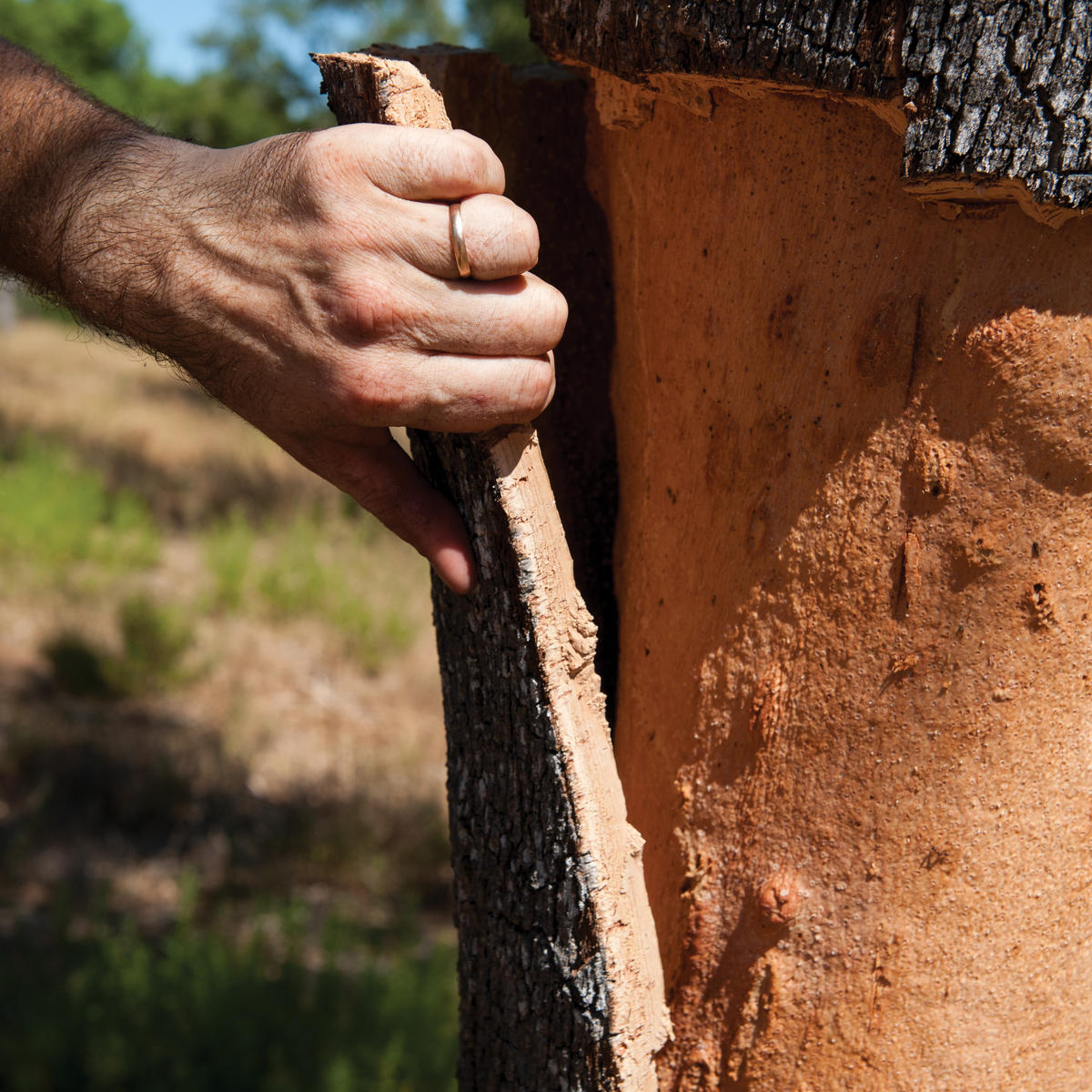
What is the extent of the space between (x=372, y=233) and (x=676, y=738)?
742 millimetres

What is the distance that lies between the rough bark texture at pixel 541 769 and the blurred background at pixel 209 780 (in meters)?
0.76

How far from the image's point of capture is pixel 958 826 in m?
1.14

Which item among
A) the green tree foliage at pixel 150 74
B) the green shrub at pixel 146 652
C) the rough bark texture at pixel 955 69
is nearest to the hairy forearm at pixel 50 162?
the rough bark texture at pixel 955 69

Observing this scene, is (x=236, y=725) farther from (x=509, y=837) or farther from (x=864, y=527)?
(x=864, y=527)

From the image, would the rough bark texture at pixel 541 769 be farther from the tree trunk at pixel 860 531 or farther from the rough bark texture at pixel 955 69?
the rough bark texture at pixel 955 69

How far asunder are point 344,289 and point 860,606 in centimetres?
66

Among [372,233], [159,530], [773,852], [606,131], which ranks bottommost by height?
[159,530]

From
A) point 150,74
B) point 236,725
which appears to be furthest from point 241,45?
point 236,725

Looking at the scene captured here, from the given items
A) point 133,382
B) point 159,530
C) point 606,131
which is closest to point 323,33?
point 133,382

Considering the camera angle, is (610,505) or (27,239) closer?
(27,239)

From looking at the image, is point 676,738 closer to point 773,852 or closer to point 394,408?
point 773,852

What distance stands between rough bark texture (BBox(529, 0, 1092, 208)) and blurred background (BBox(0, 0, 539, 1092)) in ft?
3.60

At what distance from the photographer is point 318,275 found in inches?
42.9

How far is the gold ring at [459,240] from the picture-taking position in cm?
106
